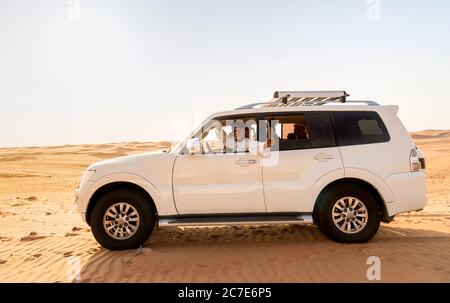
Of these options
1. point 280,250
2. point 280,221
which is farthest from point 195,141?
point 280,250

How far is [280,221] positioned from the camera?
554cm

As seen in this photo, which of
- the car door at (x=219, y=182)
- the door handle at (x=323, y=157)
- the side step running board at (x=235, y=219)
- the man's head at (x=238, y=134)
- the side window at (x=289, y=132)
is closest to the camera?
the side step running board at (x=235, y=219)

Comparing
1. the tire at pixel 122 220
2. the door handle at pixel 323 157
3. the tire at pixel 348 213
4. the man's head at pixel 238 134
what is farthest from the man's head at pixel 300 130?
the tire at pixel 122 220

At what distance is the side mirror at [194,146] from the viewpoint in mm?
5712

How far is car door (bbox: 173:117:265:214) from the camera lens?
5.69 metres

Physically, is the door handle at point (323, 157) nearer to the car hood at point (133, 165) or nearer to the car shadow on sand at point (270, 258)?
the car shadow on sand at point (270, 258)

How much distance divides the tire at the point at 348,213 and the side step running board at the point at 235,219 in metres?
0.28

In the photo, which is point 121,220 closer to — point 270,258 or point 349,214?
point 270,258

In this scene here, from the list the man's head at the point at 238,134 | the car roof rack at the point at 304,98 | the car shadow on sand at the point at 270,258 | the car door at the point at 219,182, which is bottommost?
the car shadow on sand at the point at 270,258

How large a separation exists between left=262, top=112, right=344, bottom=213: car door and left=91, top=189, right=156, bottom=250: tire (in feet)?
5.78

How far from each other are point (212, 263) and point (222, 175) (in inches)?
48.9

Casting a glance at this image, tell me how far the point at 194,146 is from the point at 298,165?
1.52 m

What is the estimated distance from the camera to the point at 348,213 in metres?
5.74
